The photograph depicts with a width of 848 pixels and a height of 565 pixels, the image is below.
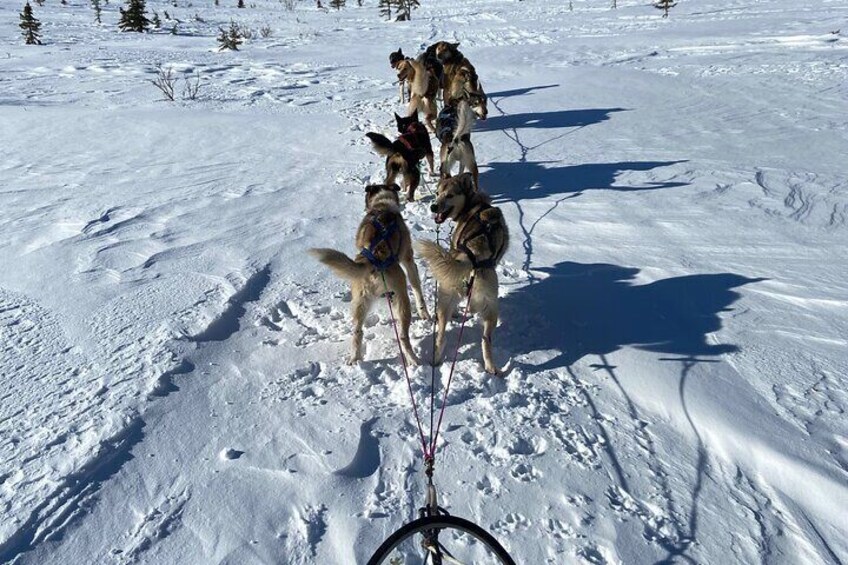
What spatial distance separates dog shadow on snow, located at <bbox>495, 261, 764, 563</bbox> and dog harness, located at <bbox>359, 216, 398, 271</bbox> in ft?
3.21

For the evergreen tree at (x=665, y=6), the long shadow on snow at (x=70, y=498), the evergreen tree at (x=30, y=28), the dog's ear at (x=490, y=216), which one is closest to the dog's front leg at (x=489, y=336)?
the dog's ear at (x=490, y=216)

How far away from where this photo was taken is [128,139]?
8.93 meters

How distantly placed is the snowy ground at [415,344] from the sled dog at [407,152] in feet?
1.10

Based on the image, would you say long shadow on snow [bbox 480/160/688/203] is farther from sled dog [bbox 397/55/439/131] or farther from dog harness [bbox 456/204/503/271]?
dog harness [bbox 456/204/503/271]

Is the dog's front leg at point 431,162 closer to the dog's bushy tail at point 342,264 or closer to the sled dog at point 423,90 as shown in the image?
the sled dog at point 423,90

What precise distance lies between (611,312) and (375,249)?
1.93m

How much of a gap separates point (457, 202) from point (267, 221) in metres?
2.55

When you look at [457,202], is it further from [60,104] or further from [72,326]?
[60,104]

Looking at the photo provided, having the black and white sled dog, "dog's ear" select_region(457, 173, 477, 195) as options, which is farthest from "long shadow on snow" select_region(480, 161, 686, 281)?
"dog's ear" select_region(457, 173, 477, 195)

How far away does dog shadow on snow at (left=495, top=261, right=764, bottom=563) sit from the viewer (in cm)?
365

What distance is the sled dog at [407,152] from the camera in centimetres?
626

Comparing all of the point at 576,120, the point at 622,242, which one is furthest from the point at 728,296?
the point at 576,120

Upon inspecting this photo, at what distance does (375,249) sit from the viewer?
3.68 meters

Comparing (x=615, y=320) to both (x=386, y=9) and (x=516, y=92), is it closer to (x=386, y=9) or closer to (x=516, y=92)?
(x=516, y=92)
